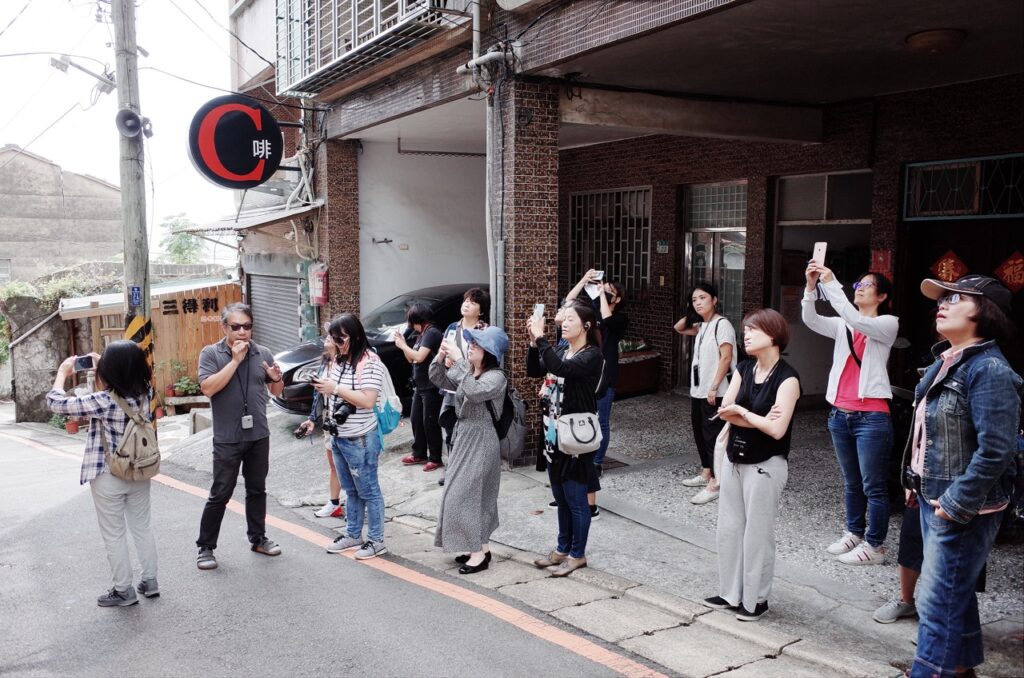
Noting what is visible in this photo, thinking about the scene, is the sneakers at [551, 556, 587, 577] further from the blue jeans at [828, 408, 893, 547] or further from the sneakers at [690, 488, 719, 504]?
the blue jeans at [828, 408, 893, 547]

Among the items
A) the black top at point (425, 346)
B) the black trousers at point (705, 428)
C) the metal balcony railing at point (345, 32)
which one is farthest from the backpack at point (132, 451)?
the metal balcony railing at point (345, 32)

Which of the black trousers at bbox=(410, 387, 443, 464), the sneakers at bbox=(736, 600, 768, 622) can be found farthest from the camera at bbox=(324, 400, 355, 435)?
the sneakers at bbox=(736, 600, 768, 622)

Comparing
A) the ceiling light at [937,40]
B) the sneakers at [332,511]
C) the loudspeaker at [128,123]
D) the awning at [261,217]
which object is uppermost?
the ceiling light at [937,40]

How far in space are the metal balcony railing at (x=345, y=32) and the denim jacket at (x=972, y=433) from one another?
6.55 metres

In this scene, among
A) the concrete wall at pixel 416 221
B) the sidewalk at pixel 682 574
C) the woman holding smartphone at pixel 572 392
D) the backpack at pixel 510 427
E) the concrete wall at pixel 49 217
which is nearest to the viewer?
the sidewalk at pixel 682 574

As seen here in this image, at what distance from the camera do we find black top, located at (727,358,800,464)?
15.3 feet

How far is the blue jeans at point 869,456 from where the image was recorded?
217 inches

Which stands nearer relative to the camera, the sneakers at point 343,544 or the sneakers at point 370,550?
the sneakers at point 370,550

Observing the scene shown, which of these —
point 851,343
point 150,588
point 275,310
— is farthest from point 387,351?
point 275,310

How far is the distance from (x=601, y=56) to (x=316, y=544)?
5.09 meters

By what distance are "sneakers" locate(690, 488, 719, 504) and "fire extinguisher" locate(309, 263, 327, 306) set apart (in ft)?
27.2

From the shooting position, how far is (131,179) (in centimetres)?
872

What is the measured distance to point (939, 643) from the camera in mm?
3779

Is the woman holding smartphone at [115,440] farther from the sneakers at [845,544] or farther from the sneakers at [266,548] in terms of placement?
the sneakers at [845,544]
